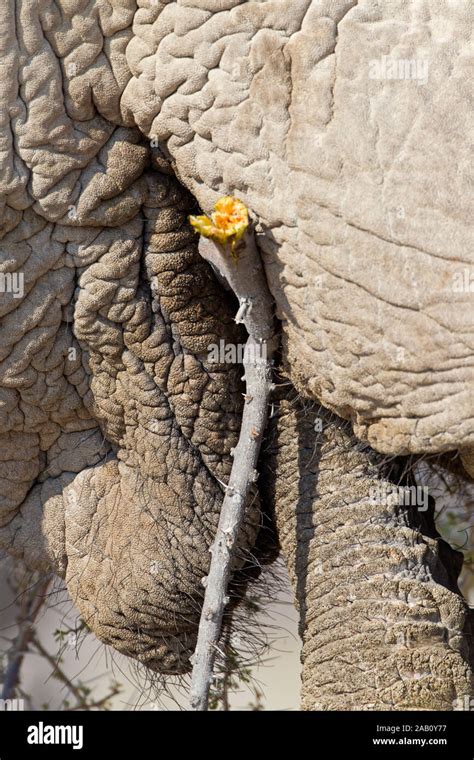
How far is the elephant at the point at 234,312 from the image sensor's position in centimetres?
179

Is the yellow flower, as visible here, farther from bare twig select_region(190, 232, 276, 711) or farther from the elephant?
bare twig select_region(190, 232, 276, 711)

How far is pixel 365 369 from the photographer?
188 centimetres

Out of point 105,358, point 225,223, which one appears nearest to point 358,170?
point 225,223

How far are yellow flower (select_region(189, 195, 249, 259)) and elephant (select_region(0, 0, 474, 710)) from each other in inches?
2.9

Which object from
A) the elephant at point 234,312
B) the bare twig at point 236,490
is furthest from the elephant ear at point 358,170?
the bare twig at point 236,490

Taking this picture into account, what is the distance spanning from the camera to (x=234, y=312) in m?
2.30

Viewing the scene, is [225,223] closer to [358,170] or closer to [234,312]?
[358,170]

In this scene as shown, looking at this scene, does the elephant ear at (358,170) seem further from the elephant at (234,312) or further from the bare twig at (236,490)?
the bare twig at (236,490)

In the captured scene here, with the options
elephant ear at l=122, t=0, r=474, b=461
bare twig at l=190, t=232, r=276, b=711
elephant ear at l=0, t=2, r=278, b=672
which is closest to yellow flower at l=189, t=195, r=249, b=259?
elephant ear at l=122, t=0, r=474, b=461

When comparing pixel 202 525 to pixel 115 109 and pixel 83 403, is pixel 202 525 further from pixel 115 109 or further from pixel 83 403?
pixel 115 109

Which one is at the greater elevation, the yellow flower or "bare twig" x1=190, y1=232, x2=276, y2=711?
the yellow flower

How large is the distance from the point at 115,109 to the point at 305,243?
0.47 m

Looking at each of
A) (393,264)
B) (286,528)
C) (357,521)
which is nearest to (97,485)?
(286,528)

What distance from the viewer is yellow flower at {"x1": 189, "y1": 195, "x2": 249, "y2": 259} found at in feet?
5.94
